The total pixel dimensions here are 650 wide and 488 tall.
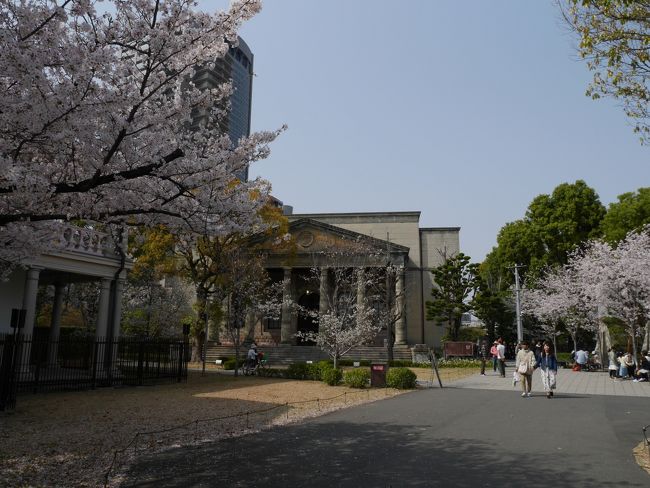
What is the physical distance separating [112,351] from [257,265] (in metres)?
9.08

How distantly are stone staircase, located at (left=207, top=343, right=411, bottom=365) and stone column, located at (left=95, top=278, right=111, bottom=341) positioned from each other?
16.0 m

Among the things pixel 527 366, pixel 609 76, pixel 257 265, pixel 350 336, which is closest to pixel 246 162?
pixel 609 76

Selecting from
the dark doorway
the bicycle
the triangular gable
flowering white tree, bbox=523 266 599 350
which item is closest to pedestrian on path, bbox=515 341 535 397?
the bicycle

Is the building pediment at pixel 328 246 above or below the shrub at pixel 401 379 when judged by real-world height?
above

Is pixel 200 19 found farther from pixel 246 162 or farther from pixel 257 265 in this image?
pixel 257 265

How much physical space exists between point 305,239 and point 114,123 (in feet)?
110

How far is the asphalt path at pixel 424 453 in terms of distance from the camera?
629 centimetres

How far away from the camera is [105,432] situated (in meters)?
9.67

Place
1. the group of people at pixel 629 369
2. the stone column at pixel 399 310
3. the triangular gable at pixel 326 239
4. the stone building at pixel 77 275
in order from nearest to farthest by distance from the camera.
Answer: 1. the stone building at pixel 77 275
2. the group of people at pixel 629 369
3. the stone column at pixel 399 310
4. the triangular gable at pixel 326 239

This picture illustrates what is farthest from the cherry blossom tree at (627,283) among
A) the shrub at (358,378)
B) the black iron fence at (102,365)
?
the black iron fence at (102,365)

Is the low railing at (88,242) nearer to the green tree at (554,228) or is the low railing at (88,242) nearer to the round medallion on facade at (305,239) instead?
the round medallion on facade at (305,239)

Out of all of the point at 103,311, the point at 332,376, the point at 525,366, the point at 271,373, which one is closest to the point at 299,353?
the point at 271,373

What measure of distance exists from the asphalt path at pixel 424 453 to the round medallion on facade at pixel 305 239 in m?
28.6

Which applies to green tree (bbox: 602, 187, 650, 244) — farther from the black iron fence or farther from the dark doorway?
the black iron fence
